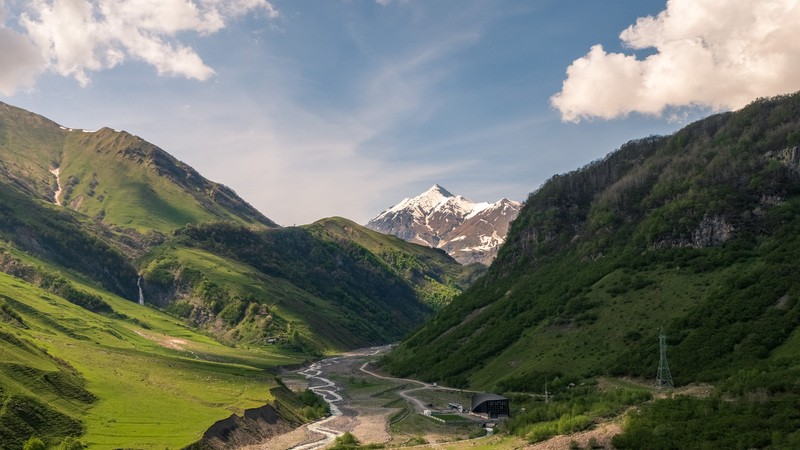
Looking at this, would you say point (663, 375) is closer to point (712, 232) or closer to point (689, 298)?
point (689, 298)

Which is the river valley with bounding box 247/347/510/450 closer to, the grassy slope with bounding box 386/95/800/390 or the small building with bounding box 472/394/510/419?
the small building with bounding box 472/394/510/419

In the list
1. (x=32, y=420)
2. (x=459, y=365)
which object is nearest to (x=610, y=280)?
(x=459, y=365)

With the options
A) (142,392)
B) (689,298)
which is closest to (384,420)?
(142,392)

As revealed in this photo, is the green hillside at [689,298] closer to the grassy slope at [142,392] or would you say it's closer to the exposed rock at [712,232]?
the exposed rock at [712,232]

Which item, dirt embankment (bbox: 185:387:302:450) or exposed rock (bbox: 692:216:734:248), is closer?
dirt embankment (bbox: 185:387:302:450)

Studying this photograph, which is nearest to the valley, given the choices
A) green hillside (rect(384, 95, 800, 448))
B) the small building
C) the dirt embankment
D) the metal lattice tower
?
the dirt embankment

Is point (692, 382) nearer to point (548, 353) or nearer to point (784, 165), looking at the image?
point (548, 353)

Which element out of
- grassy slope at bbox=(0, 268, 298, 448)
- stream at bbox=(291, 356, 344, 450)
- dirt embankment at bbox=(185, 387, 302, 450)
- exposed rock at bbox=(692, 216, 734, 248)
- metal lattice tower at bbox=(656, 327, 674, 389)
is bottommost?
stream at bbox=(291, 356, 344, 450)

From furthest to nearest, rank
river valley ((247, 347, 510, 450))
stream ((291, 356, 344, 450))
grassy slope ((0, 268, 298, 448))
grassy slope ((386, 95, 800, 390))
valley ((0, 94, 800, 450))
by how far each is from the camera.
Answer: grassy slope ((386, 95, 800, 390))
river valley ((247, 347, 510, 450))
stream ((291, 356, 344, 450))
grassy slope ((0, 268, 298, 448))
valley ((0, 94, 800, 450))

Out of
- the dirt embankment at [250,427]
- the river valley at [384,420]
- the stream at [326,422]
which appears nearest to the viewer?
the dirt embankment at [250,427]

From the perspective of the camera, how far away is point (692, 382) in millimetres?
107938

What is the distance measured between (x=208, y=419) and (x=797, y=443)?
8351cm

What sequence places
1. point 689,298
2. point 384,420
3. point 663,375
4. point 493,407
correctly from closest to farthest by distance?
point 663,375, point 493,407, point 384,420, point 689,298

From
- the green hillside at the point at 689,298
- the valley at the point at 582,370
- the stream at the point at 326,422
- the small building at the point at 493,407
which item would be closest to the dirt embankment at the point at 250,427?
the valley at the point at 582,370
